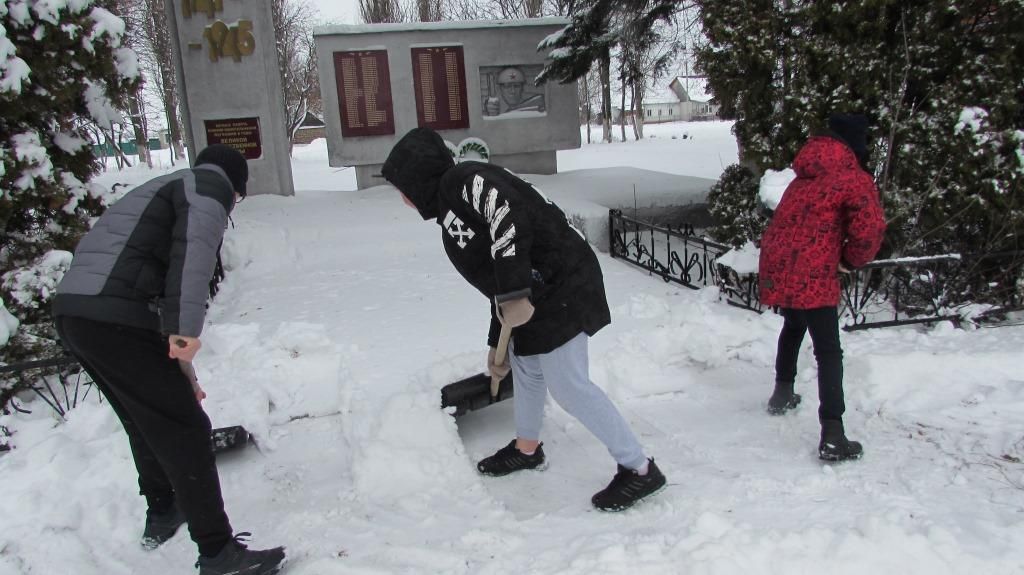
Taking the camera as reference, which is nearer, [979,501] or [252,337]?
[979,501]

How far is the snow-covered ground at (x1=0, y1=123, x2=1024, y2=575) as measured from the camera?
2.33 meters

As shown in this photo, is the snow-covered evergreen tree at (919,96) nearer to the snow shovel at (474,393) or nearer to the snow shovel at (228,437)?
the snow shovel at (474,393)

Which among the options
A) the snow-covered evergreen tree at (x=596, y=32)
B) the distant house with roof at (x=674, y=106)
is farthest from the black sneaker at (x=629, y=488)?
the distant house with roof at (x=674, y=106)

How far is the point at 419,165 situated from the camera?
2557 millimetres

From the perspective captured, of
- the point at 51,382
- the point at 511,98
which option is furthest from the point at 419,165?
the point at 511,98

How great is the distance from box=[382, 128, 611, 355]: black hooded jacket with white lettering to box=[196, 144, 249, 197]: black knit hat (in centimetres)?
52

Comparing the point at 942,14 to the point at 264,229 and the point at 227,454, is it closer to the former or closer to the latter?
the point at 227,454

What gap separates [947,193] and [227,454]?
234 inches

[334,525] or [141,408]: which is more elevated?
[141,408]

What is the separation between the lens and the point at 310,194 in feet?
38.0

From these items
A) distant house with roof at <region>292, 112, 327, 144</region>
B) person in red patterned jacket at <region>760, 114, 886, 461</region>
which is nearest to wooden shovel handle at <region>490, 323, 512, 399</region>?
person in red patterned jacket at <region>760, 114, 886, 461</region>

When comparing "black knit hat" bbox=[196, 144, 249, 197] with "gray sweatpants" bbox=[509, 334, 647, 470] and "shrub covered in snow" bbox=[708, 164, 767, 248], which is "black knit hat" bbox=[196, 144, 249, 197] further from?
"shrub covered in snow" bbox=[708, 164, 767, 248]

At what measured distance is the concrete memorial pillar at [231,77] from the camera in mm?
10469

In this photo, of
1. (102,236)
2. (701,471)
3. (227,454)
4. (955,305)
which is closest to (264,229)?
(227,454)
